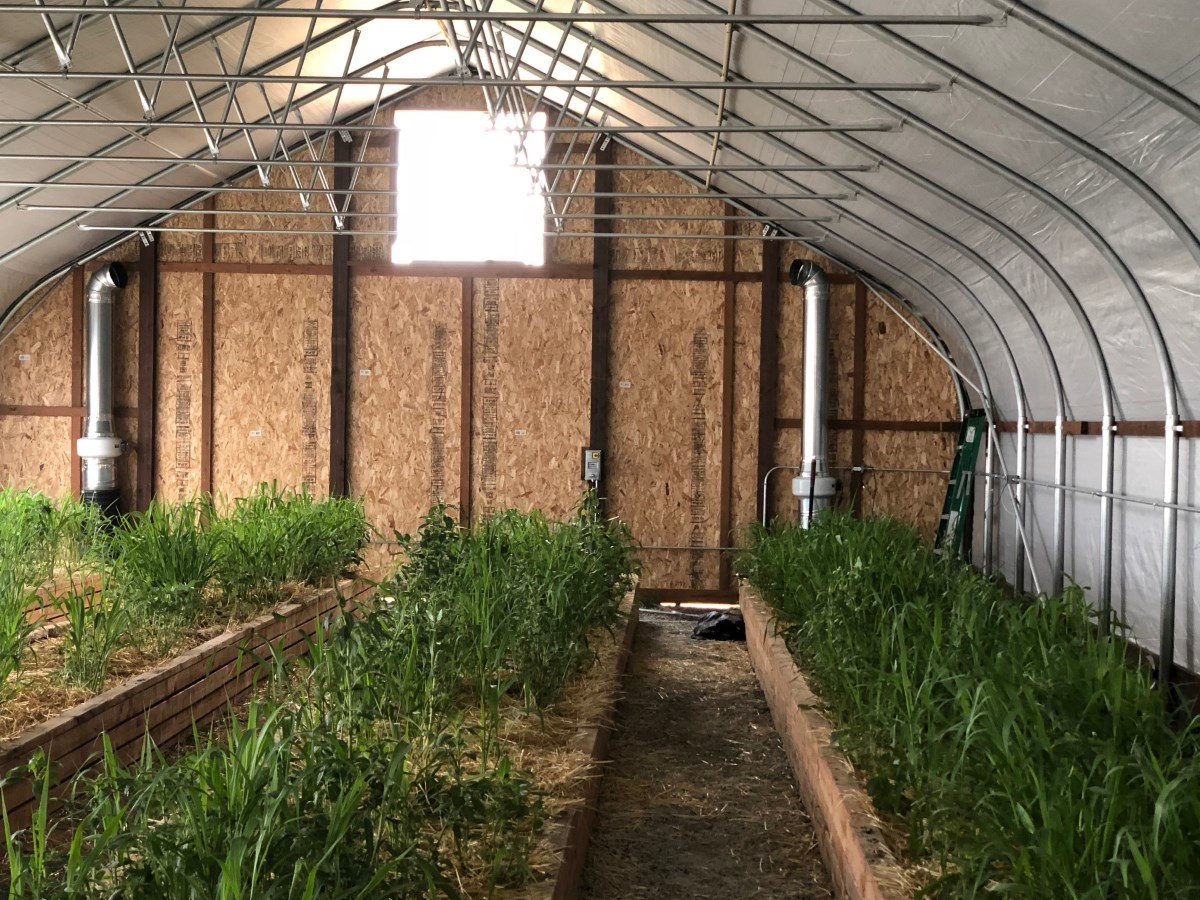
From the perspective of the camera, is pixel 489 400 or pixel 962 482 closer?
pixel 962 482

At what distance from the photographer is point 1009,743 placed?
9.06ft

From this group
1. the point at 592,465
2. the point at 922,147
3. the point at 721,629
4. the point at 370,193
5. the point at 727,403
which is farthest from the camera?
the point at 727,403

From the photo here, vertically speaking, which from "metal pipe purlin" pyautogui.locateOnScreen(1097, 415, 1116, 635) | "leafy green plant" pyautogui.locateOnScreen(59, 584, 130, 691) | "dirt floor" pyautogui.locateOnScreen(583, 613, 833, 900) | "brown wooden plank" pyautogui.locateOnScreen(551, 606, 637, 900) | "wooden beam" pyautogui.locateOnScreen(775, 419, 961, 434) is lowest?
"dirt floor" pyautogui.locateOnScreen(583, 613, 833, 900)

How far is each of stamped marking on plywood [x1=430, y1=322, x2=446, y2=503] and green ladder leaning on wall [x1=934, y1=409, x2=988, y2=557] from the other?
4.28m

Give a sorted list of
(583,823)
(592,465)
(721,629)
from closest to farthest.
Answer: (583,823), (721,629), (592,465)

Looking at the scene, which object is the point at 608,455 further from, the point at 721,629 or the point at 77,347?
the point at 77,347

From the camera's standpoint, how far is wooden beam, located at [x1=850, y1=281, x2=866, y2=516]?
32.5ft

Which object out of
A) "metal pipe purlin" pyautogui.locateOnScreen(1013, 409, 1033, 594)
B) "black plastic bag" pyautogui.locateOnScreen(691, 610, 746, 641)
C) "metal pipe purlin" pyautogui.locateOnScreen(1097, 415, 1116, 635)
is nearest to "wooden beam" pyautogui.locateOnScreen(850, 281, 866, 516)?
"metal pipe purlin" pyautogui.locateOnScreen(1013, 409, 1033, 594)

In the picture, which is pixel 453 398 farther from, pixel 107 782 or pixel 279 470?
pixel 107 782

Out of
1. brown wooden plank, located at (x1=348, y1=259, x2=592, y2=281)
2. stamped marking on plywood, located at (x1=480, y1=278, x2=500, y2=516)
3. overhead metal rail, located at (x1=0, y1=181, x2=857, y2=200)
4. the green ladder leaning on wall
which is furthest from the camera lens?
stamped marking on plywood, located at (x1=480, y1=278, x2=500, y2=516)

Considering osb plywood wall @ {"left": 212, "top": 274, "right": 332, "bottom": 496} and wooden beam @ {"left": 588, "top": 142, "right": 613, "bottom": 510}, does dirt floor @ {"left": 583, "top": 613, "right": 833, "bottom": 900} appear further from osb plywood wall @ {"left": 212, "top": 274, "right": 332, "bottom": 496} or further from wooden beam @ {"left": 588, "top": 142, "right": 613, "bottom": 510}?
osb plywood wall @ {"left": 212, "top": 274, "right": 332, "bottom": 496}

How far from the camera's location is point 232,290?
10.1m

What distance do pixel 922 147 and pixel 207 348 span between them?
668 cm

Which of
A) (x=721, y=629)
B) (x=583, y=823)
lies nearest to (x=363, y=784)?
(x=583, y=823)
